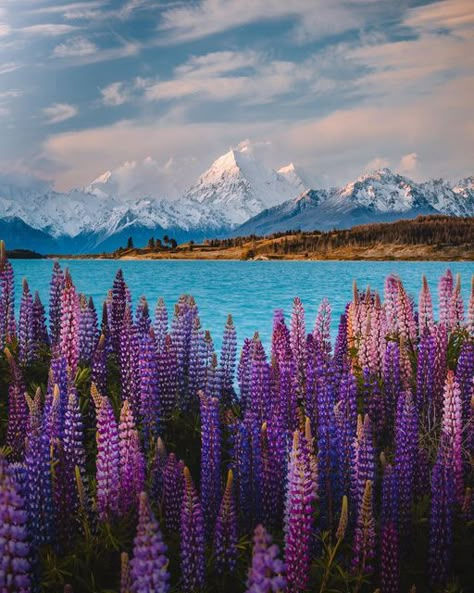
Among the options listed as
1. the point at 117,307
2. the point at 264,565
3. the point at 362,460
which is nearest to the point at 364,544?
the point at 362,460

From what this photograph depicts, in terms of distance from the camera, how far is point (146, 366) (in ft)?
28.9

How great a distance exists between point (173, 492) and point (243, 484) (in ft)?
2.85

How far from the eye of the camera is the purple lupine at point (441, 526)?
6539mm

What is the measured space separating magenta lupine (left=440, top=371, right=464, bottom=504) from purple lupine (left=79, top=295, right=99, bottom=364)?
639cm

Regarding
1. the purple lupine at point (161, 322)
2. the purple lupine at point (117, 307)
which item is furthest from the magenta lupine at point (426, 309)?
the purple lupine at point (117, 307)

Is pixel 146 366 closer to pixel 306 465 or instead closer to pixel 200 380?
pixel 200 380

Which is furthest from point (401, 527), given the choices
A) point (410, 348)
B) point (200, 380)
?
point (410, 348)

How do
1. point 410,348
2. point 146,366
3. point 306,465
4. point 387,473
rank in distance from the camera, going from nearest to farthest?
point 306,465 → point 387,473 → point 146,366 → point 410,348

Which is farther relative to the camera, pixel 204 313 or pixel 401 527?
pixel 204 313

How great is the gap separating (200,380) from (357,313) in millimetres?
4408

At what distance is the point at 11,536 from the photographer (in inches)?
164

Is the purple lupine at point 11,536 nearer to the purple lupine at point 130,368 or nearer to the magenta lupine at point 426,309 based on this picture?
the purple lupine at point 130,368

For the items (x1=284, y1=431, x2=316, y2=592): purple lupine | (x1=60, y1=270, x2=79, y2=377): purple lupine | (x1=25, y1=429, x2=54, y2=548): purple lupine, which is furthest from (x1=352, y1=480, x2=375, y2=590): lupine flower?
(x1=60, y1=270, x2=79, y2=377): purple lupine

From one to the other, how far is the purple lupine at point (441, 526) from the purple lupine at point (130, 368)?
419cm
